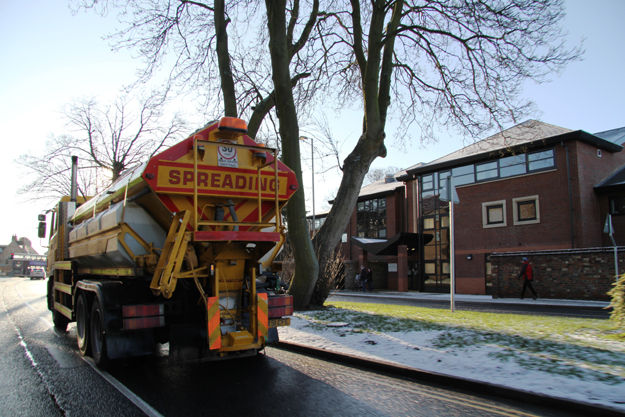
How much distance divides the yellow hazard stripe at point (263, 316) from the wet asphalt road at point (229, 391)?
591mm

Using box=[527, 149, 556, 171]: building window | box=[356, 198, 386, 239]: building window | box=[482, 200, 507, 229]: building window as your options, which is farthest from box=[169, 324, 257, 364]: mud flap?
box=[356, 198, 386, 239]: building window

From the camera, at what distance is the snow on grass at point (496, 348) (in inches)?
178

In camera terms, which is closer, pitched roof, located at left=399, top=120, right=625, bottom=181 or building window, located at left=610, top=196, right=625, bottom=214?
pitched roof, located at left=399, top=120, right=625, bottom=181

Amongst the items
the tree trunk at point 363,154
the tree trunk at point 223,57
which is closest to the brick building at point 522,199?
the tree trunk at point 363,154

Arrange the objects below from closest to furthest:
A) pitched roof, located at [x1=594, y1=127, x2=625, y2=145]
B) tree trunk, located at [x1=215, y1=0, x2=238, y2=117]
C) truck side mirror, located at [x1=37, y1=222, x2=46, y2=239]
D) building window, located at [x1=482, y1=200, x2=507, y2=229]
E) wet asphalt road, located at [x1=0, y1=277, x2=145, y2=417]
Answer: wet asphalt road, located at [x1=0, y1=277, x2=145, y2=417] → truck side mirror, located at [x1=37, y1=222, x2=46, y2=239] → tree trunk, located at [x1=215, y1=0, x2=238, y2=117] → building window, located at [x1=482, y1=200, x2=507, y2=229] → pitched roof, located at [x1=594, y1=127, x2=625, y2=145]

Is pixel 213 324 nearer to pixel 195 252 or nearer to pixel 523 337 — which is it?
pixel 195 252

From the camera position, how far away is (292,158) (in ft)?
35.8

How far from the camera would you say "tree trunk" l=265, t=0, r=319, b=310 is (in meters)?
10.7

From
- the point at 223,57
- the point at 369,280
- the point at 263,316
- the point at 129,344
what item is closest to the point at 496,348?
the point at 263,316

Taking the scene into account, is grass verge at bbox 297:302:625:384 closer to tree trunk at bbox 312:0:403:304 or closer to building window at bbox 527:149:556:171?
tree trunk at bbox 312:0:403:304

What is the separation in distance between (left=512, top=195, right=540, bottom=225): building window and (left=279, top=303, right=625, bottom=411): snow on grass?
49.6 ft

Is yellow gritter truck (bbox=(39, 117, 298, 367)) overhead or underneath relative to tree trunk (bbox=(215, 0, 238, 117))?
underneath

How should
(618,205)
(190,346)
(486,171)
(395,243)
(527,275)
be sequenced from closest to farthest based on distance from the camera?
(190,346) → (527,275) → (618,205) → (486,171) → (395,243)

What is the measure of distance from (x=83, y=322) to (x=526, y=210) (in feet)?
73.7
